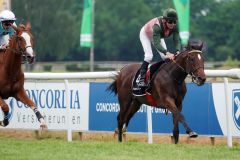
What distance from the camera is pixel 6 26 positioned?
9906mm

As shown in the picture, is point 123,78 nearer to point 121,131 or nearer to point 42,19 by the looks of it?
point 121,131

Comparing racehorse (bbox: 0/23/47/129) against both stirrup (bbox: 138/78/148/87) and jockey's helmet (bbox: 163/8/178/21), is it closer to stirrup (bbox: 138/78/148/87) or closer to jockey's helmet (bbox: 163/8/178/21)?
stirrup (bbox: 138/78/148/87)

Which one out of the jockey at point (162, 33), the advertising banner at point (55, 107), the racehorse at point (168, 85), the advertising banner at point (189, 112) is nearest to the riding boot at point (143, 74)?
the jockey at point (162, 33)

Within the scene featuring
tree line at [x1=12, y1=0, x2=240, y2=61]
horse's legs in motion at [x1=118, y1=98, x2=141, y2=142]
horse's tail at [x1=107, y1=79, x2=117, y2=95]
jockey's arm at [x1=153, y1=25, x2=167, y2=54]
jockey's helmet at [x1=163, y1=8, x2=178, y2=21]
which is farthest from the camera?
tree line at [x1=12, y1=0, x2=240, y2=61]

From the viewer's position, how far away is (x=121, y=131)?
10.4 m

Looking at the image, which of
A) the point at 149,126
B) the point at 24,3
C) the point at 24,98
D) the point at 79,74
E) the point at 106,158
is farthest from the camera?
the point at 24,3

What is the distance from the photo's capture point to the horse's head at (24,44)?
9204 millimetres

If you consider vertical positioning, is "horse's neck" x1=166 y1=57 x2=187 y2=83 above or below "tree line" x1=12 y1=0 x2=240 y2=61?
above

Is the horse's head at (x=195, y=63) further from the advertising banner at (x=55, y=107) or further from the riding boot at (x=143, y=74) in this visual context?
the advertising banner at (x=55, y=107)

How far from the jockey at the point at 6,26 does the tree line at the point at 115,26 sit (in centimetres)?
4688

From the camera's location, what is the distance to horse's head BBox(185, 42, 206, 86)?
9062mm

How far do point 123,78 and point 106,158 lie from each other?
3.27 meters

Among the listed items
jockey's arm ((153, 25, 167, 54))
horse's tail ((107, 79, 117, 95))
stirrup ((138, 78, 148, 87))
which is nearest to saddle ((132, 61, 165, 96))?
stirrup ((138, 78, 148, 87))

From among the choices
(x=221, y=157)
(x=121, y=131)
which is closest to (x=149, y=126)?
(x=121, y=131)
